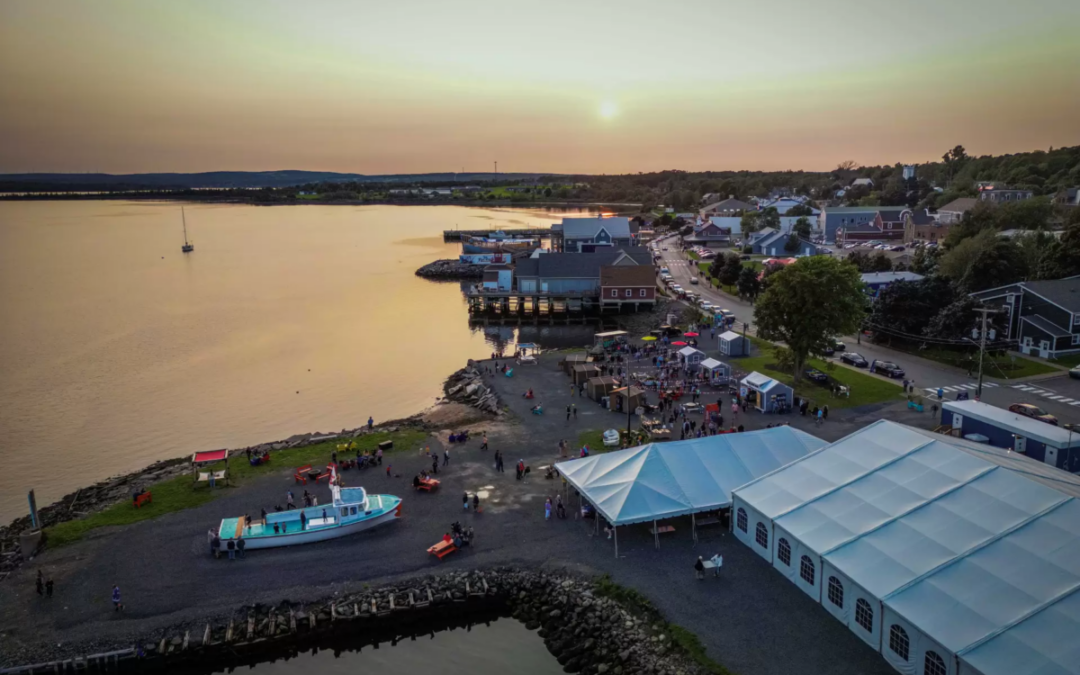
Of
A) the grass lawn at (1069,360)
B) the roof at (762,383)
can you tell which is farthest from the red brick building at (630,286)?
the grass lawn at (1069,360)

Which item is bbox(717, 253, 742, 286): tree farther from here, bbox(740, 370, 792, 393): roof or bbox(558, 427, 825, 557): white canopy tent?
bbox(558, 427, 825, 557): white canopy tent

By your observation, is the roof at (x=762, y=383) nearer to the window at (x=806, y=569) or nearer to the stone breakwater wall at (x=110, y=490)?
the window at (x=806, y=569)

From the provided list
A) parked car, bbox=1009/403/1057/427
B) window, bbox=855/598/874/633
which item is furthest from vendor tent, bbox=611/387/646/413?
window, bbox=855/598/874/633

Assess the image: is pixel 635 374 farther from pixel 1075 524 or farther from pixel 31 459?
pixel 31 459

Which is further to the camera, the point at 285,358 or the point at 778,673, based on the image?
the point at 285,358

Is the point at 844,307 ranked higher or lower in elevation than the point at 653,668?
higher

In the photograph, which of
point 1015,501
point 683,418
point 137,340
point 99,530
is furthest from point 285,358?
point 1015,501
